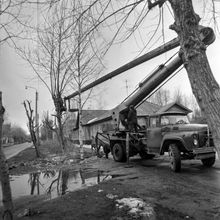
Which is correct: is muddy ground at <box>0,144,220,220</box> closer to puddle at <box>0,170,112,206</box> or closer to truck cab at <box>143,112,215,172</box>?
puddle at <box>0,170,112,206</box>

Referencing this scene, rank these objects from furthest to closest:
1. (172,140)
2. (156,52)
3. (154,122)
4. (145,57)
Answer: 1. (154,122)
2. (145,57)
3. (172,140)
4. (156,52)

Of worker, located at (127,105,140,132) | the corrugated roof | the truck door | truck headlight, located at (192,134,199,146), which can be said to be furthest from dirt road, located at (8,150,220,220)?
the corrugated roof

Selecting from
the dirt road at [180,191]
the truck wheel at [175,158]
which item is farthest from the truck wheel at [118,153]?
the truck wheel at [175,158]

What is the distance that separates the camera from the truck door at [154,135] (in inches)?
401

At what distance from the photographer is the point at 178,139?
29.0ft

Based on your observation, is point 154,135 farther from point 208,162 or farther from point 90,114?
point 90,114

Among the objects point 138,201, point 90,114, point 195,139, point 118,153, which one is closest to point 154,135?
point 195,139

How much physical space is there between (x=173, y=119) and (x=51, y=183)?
5.32 metres

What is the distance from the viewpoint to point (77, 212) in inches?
201

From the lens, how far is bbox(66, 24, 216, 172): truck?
28.1 ft

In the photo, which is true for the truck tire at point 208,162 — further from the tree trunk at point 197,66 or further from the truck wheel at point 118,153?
the tree trunk at point 197,66

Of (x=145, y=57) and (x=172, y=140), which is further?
Result: (x=145, y=57)

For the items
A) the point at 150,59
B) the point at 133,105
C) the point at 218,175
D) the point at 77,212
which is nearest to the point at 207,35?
the point at 150,59

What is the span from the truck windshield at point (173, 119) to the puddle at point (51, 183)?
10.4 ft
